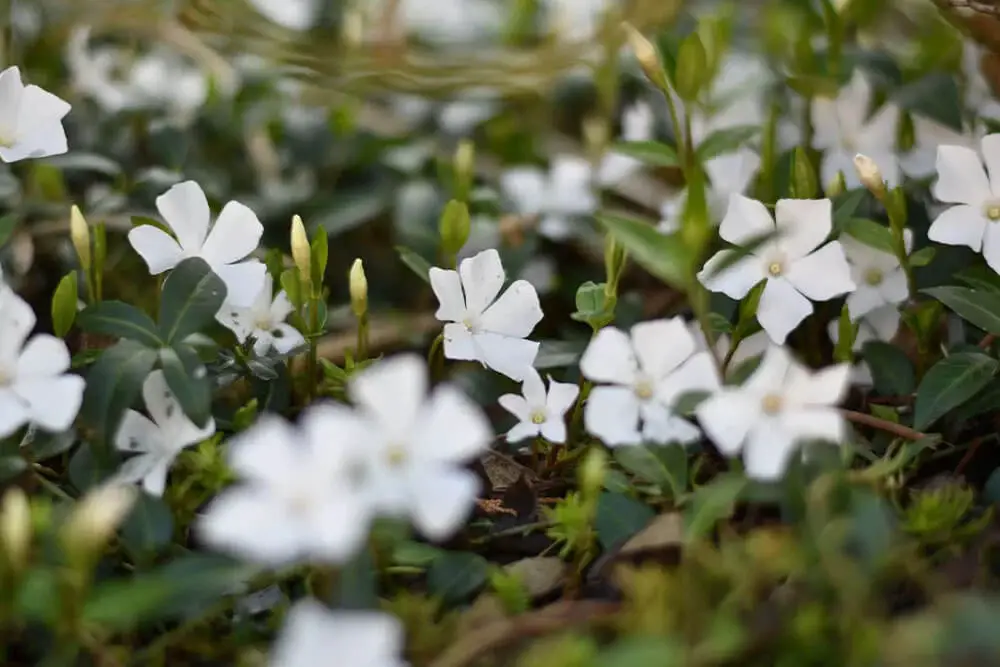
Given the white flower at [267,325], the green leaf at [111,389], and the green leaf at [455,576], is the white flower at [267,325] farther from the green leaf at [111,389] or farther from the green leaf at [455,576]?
the green leaf at [455,576]

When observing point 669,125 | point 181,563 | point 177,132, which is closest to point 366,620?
point 181,563

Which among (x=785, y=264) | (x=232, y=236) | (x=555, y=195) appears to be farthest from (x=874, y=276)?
(x=232, y=236)

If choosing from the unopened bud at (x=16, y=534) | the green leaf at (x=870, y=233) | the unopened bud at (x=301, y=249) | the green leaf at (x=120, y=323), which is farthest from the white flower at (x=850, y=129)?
the unopened bud at (x=16, y=534)

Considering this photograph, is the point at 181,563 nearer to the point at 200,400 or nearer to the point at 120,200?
the point at 200,400

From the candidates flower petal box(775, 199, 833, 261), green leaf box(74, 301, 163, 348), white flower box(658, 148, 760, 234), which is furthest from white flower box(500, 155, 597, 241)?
green leaf box(74, 301, 163, 348)

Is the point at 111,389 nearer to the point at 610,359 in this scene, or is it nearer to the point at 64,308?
the point at 64,308

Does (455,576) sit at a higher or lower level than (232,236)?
lower
